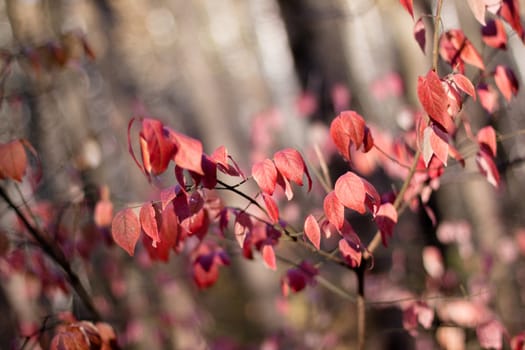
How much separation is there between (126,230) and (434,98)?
0.84m

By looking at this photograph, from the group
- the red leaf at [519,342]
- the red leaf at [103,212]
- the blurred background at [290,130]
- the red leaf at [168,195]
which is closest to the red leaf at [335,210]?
the red leaf at [168,195]

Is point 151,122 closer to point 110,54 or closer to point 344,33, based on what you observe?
point 344,33

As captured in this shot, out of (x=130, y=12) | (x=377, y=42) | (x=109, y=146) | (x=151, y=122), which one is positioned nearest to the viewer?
(x=151, y=122)

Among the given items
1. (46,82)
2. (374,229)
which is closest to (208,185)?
(374,229)

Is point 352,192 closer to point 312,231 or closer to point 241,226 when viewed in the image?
point 312,231

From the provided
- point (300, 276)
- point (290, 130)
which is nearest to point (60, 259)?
point (300, 276)

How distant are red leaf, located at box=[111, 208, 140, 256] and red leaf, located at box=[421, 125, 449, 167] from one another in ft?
2.51

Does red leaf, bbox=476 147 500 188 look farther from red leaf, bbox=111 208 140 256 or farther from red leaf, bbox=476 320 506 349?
red leaf, bbox=111 208 140 256

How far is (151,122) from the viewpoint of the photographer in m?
1.12

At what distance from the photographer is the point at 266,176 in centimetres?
130

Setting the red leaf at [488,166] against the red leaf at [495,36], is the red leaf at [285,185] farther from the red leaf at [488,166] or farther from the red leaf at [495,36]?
the red leaf at [495,36]

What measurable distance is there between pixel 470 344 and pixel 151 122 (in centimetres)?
314

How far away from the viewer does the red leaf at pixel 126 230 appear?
132 cm

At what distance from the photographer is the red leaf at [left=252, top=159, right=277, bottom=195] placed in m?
1.30
